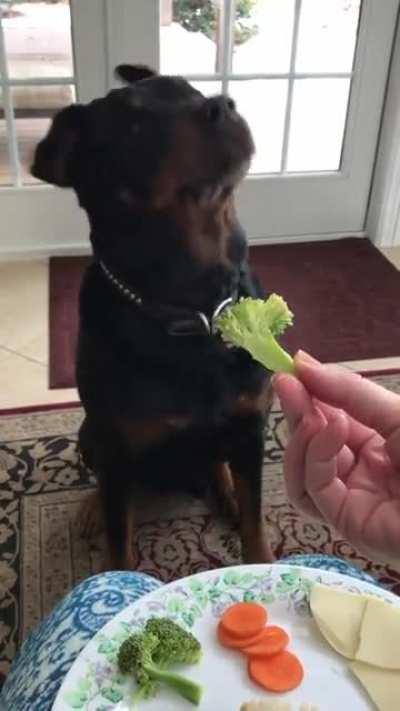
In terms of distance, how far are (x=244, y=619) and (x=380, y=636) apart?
168mm

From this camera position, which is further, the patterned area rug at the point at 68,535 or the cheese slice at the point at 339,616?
the patterned area rug at the point at 68,535

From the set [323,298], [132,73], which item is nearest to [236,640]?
[132,73]

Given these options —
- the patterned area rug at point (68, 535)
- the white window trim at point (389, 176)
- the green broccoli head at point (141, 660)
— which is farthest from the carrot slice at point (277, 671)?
the white window trim at point (389, 176)

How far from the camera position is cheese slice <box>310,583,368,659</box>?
3.15 feet

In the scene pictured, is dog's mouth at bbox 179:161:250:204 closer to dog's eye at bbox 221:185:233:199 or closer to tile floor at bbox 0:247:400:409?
dog's eye at bbox 221:185:233:199

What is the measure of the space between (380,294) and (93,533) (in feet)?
4.31

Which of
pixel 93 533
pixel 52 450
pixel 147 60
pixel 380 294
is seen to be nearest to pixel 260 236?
pixel 380 294

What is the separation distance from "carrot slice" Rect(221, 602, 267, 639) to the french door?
6.15 ft

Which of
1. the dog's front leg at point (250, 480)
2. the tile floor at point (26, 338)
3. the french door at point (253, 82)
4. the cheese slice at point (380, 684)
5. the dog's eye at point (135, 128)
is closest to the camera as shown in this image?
the cheese slice at point (380, 684)

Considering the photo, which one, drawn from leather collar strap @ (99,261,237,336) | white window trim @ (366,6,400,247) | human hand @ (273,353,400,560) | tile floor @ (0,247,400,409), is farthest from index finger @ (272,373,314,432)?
white window trim @ (366,6,400,247)

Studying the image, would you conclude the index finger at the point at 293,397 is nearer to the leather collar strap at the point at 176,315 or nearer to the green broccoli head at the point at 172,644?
the green broccoli head at the point at 172,644

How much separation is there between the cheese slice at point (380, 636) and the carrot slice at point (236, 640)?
0.12m

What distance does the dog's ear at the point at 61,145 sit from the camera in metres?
1.19

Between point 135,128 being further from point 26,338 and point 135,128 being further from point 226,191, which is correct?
point 26,338
